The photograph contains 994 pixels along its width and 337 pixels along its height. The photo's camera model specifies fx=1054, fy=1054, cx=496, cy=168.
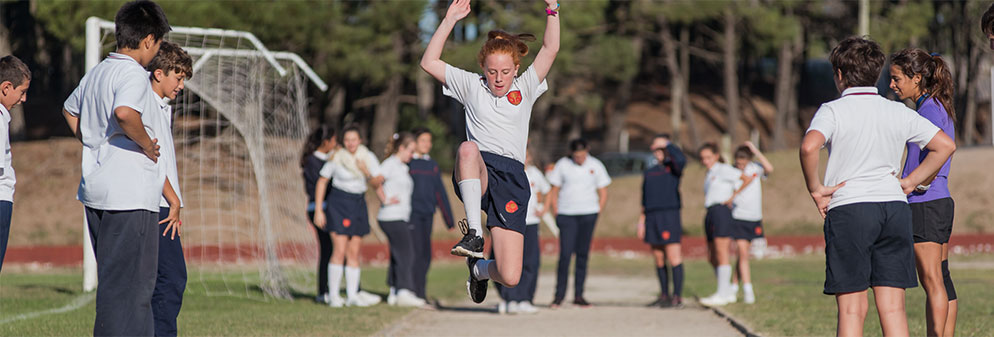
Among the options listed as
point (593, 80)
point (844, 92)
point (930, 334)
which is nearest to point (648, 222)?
point (930, 334)

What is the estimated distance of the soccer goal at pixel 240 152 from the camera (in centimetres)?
1277

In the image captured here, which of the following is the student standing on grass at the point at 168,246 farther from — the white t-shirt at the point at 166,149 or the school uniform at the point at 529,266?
the school uniform at the point at 529,266

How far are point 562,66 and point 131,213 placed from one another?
2760cm

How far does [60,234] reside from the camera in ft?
80.3

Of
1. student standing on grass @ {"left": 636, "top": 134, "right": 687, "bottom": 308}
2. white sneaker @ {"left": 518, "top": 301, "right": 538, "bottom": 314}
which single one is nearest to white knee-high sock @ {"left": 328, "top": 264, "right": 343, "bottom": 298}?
white sneaker @ {"left": 518, "top": 301, "right": 538, "bottom": 314}

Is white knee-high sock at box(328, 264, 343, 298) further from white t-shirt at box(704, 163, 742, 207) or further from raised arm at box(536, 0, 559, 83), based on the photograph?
raised arm at box(536, 0, 559, 83)

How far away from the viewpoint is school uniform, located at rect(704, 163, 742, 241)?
12094 millimetres

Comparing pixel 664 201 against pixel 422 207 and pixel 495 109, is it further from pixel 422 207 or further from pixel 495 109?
pixel 495 109

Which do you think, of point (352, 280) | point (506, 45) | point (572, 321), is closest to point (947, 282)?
point (506, 45)

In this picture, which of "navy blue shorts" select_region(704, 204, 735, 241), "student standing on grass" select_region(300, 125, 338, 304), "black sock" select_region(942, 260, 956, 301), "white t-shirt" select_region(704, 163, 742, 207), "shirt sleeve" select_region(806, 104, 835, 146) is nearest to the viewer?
"shirt sleeve" select_region(806, 104, 835, 146)

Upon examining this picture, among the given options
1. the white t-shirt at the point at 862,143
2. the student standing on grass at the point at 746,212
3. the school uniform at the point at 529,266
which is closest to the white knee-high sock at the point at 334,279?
the school uniform at the point at 529,266

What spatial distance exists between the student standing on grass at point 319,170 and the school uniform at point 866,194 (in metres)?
7.27

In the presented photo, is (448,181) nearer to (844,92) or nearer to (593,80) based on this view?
(593,80)

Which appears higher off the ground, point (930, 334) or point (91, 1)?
point (91, 1)
